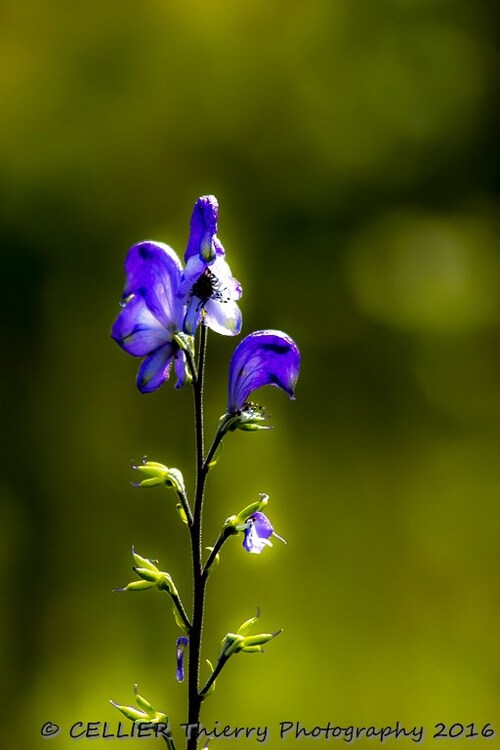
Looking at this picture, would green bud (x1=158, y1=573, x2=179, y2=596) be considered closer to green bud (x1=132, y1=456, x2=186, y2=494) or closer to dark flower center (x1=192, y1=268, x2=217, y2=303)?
green bud (x1=132, y1=456, x2=186, y2=494)

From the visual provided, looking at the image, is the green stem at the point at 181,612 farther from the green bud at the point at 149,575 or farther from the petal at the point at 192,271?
the petal at the point at 192,271

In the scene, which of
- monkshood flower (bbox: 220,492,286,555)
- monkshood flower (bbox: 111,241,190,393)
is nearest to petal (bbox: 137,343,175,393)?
monkshood flower (bbox: 111,241,190,393)

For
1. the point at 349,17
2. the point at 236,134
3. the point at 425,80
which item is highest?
the point at 349,17

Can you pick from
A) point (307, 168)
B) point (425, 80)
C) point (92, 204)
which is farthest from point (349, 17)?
point (92, 204)

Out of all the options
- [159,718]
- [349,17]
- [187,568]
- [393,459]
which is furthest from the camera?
[349,17]

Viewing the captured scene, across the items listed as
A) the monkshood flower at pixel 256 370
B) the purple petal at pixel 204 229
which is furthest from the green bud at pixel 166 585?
the purple petal at pixel 204 229

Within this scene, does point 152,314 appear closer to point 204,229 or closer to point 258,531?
point 204,229

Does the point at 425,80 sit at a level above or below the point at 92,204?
above

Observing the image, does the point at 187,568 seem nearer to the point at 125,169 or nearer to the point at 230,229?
the point at 230,229
